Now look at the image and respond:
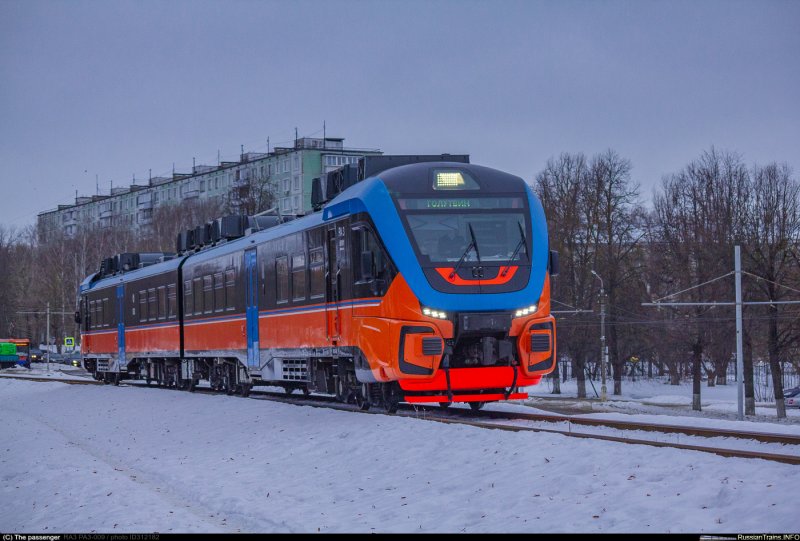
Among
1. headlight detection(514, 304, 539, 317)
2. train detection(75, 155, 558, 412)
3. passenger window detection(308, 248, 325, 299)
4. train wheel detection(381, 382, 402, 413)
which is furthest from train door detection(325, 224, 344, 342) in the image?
headlight detection(514, 304, 539, 317)

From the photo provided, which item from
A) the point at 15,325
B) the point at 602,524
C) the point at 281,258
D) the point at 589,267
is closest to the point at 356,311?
the point at 281,258

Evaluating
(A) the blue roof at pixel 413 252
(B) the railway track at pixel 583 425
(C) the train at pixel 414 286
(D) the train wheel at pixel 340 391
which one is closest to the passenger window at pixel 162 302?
(C) the train at pixel 414 286

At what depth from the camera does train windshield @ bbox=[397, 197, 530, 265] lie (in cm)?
1833

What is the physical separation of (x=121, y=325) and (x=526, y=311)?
25837mm

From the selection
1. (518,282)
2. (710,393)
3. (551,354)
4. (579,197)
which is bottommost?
(710,393)

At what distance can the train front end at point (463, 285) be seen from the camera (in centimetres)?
1781

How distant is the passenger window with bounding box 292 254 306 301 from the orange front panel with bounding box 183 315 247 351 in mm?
4303

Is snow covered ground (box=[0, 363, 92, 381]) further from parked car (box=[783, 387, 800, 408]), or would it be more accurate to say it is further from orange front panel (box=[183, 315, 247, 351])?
parked car (box=[783, 387, 800, 408])

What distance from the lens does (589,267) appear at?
221 ft

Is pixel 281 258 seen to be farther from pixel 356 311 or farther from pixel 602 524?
pixel 602 524

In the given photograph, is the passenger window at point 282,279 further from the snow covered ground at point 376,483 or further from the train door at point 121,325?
the train door at point 121,325

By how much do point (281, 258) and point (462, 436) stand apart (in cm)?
961

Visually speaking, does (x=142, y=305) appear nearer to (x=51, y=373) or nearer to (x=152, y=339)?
(x=152, y=339)

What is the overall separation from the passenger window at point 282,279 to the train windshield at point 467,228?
5698 millimetres
